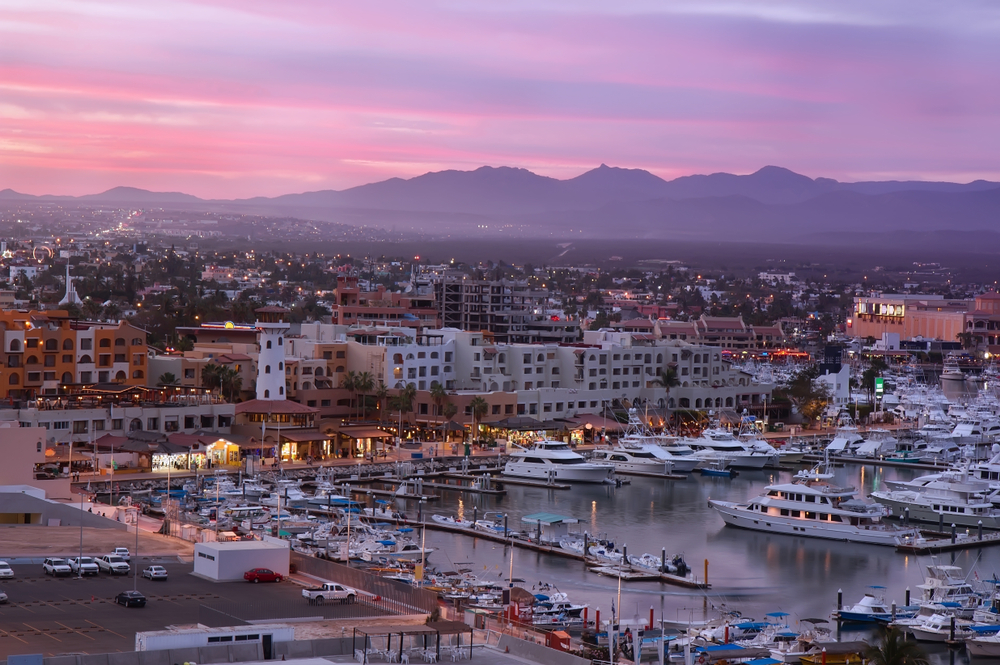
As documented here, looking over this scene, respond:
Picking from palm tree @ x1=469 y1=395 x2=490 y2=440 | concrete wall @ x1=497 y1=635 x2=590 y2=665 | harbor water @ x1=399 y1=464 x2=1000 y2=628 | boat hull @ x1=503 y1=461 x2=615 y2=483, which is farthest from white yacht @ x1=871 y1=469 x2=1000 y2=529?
concrete wall @ x1=497 y1=635 x2=590 y2=665

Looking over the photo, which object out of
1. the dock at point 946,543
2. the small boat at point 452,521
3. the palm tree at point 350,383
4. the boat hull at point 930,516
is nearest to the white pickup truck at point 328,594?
the small boat at point 452,521

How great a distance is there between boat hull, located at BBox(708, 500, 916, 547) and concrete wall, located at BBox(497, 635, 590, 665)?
21.6 meters

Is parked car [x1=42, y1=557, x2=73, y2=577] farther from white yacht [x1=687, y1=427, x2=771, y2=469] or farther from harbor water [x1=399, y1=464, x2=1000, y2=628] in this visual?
white yacht [x1=687, y1=427, x2=771, y2=469]

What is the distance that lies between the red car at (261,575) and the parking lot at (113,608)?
24 centimetres

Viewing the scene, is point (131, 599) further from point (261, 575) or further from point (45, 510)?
point (45, 510)

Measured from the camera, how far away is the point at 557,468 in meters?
51.5

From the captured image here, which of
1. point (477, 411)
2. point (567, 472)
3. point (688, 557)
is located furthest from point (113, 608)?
point (477, 411)

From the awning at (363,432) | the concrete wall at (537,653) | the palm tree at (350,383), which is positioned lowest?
the awning at (363,432)

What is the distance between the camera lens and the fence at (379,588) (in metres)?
24.5

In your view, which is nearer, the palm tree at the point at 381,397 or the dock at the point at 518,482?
the dock at the point at 518,482

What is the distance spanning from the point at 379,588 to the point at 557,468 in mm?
26181

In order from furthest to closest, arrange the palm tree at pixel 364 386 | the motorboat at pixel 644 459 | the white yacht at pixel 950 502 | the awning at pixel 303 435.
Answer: the palm tree at pixel 364 386
the motorboat at pixel 644 459
the awning at pixel 303 435
the white yacht at pixel 950 502

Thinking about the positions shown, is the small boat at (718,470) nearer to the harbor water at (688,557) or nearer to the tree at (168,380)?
the harbor water at (688,557)

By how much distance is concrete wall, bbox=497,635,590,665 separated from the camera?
21.1 m
